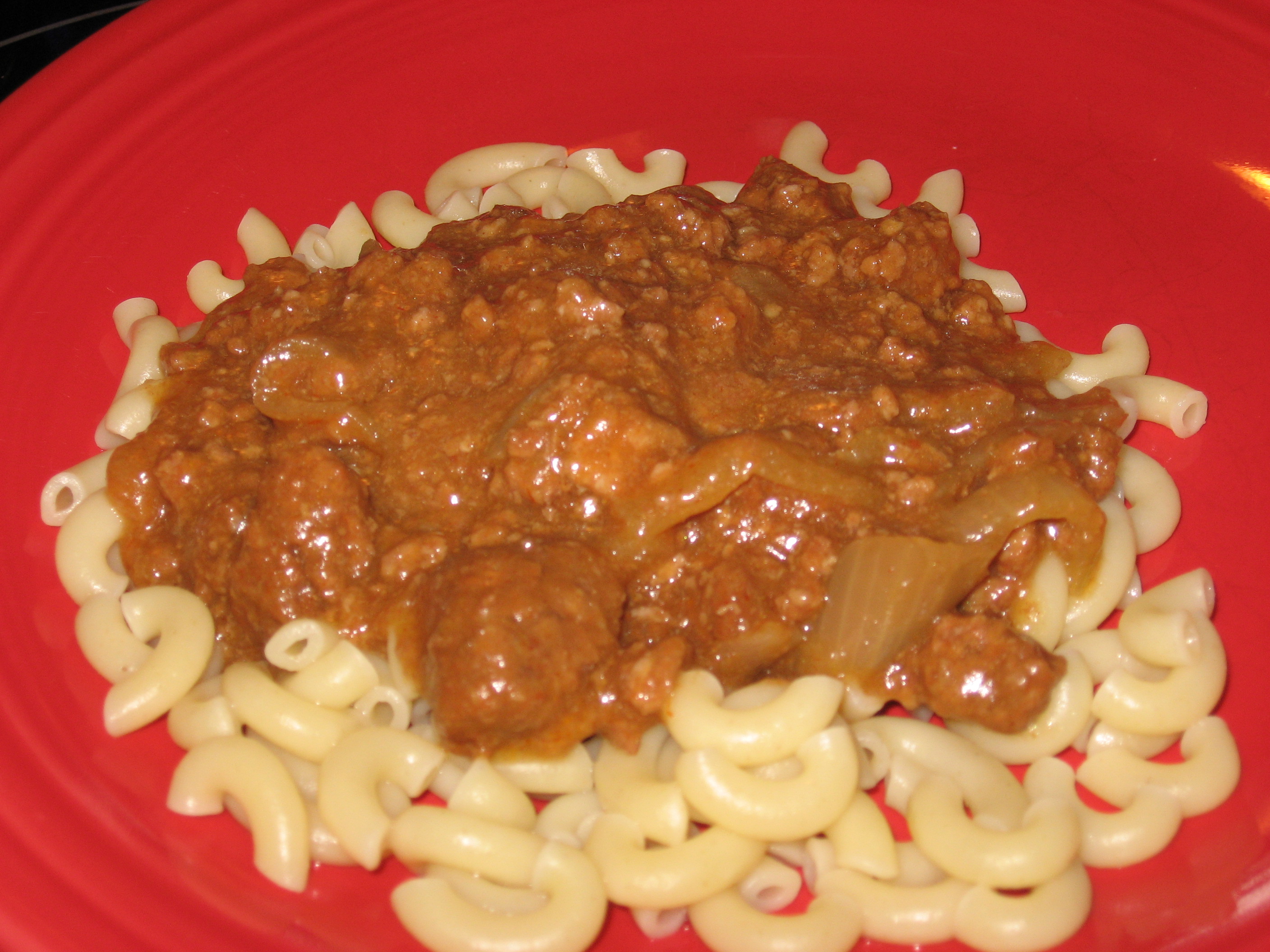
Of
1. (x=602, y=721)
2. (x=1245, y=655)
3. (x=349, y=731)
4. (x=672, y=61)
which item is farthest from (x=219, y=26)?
(x=1245, y=655)

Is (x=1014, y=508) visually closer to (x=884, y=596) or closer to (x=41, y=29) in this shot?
(x=884, y=596)

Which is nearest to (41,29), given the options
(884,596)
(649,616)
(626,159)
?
(626,159)

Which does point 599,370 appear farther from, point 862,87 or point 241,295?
point 862,87

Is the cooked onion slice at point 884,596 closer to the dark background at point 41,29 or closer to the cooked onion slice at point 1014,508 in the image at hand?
the cooked onion slice at point 1014,508

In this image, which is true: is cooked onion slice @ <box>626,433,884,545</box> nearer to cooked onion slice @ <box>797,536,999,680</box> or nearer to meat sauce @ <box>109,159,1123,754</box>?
meat sauce @ <box>109,159,1123,754</box>

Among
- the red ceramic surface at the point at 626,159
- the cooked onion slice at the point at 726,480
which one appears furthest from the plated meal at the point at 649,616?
the red ceramic surface at the point at 626,159

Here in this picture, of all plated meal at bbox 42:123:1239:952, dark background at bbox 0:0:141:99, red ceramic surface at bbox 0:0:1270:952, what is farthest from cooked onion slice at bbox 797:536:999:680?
dark background at bbox 0:0:141:99
